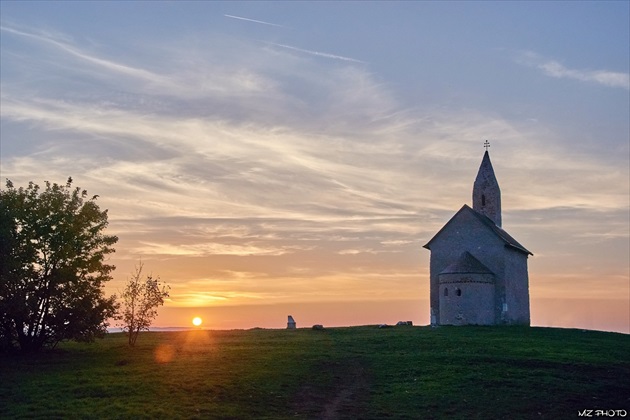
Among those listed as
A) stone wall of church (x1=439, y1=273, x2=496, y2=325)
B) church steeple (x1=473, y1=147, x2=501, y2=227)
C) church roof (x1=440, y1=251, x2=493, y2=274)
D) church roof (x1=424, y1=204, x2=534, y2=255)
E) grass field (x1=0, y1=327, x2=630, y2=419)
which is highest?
church steeple (x1=473, y1=147, x2=501, y2=227)

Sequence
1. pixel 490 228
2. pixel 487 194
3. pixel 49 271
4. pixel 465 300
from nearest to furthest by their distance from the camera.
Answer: pixel 49 271, pixel 465 300, pixel 490 228, pixel 487 194

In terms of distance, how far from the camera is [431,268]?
7462 cm

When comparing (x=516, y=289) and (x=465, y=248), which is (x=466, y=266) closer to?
(x=465, y=248)

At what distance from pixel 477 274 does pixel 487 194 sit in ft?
54.6

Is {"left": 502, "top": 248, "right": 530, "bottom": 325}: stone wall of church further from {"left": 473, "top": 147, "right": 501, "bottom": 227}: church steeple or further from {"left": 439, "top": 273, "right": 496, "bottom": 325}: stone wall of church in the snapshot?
{"left": 473, "top": 147, "right": 501, "bottom": 227}: church steeple

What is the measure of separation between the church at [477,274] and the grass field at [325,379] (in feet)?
44.5

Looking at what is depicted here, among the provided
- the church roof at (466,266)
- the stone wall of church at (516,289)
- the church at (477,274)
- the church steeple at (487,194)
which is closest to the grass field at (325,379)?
the church at (477,274)

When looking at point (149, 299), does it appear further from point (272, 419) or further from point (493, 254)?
point (493, 254)

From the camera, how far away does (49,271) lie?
48.3m

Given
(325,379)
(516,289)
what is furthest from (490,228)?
(325,379)

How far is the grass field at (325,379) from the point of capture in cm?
3281

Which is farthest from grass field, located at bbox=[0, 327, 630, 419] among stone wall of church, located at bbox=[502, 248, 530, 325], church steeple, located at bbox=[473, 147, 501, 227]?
church steeple, located at bbox=[473, 147, 501, 227]

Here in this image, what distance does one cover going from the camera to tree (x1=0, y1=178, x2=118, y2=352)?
150 ft

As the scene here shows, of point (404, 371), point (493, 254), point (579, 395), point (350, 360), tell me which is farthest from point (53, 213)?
point (493, 254)
